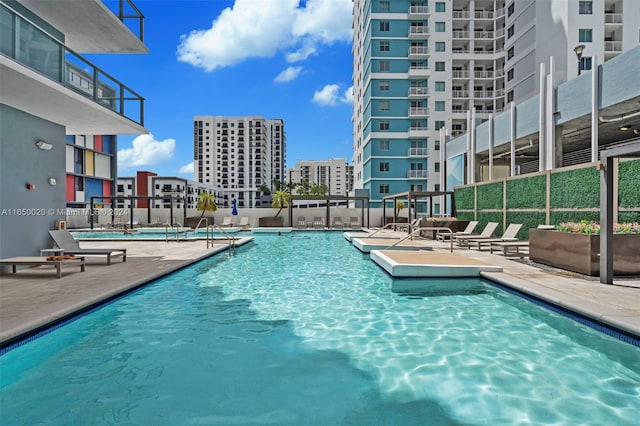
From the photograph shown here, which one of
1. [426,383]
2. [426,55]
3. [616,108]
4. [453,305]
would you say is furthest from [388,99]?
[426,383]

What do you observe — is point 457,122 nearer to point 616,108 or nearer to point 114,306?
point 616,108

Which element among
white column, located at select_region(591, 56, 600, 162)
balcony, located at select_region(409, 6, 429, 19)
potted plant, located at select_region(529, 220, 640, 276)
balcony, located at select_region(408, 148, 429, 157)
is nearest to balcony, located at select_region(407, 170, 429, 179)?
balcony, located at select_region(408, 148, 429, 157)

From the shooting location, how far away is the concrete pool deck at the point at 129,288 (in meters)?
5.04

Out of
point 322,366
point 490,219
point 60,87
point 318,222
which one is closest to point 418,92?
point 318,222

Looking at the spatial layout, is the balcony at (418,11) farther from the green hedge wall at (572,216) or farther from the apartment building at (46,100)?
the apartment building at (46,100)

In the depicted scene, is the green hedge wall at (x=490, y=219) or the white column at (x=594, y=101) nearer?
the white column at (x=594, y=101)

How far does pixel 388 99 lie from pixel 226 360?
45.7m

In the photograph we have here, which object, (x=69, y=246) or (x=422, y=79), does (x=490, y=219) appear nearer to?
(x=69, y=246)

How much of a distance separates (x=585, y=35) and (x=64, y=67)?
119 feet

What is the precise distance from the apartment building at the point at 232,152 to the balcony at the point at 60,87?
128 metres

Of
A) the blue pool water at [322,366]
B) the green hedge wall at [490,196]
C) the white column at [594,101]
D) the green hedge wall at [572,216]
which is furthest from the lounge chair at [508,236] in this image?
the blue pool water at [322,366]

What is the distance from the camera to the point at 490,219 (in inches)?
710

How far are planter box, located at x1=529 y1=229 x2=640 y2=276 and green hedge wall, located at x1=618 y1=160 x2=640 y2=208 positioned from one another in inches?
104

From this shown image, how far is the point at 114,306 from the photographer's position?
21.4ft
